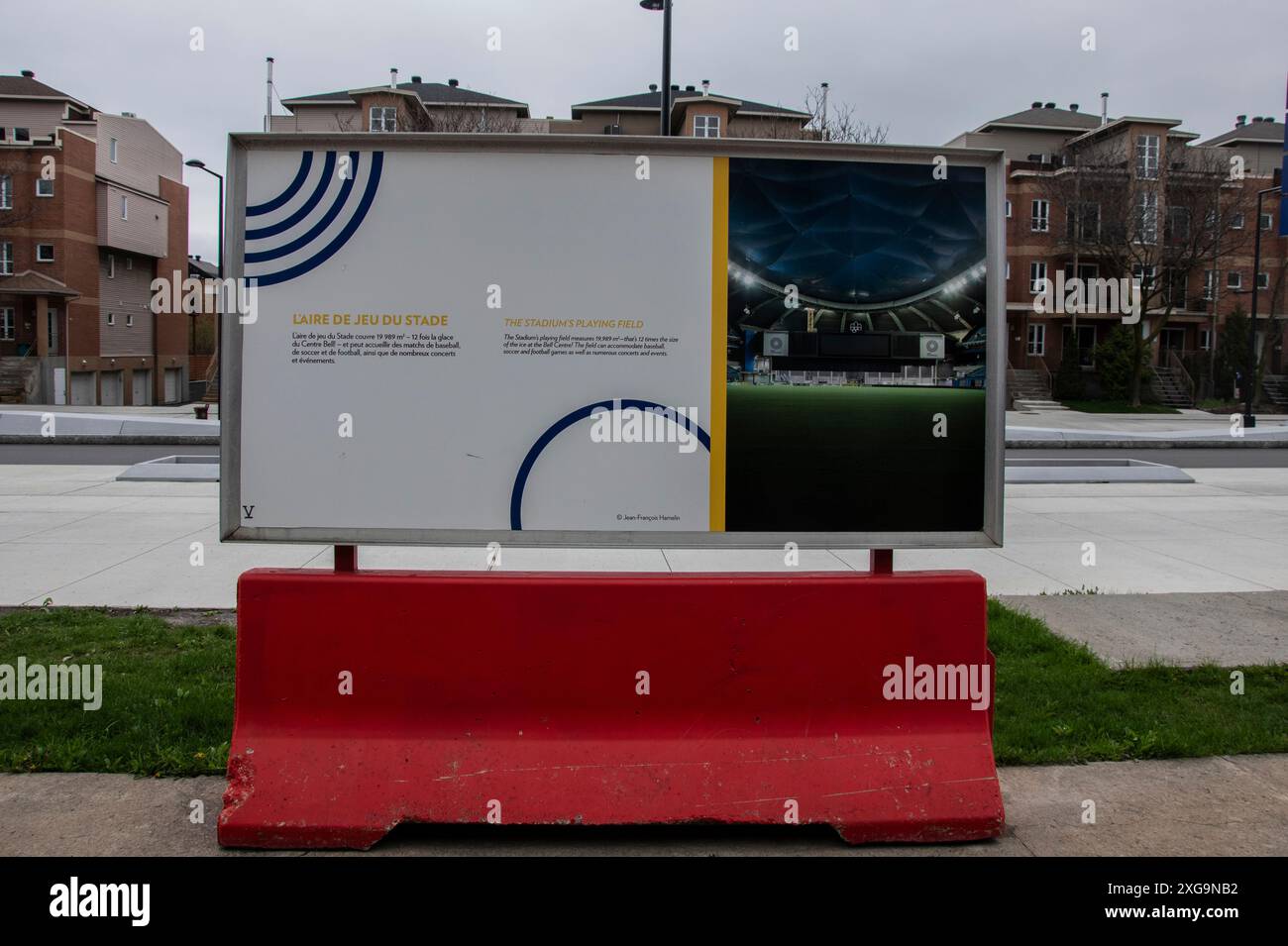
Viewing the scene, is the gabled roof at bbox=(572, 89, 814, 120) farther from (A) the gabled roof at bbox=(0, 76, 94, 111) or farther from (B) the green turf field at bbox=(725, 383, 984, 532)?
(B) the green turf field at bbox=(725, 383, 984, 532)

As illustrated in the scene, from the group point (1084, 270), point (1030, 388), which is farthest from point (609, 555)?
point (1084, 270)

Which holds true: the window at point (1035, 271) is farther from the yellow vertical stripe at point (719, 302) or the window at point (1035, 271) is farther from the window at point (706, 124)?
the yellow vertical stripe at point (719, 302)

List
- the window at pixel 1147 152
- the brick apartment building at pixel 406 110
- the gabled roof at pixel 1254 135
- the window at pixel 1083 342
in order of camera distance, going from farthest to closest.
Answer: the gabled roof at pixel 1254 135 → the window at pixel 1083 342 → the window at pixel 1147 152 → the brick apartment building at pixel 406 110

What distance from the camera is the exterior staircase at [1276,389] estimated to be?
171 ft

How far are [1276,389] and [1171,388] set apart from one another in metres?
6.26

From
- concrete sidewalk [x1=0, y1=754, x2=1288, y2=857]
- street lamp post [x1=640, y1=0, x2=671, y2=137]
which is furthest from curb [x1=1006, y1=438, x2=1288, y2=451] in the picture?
concrete sidewalk [x1=0, y1=754, x2=1288, y2=857]

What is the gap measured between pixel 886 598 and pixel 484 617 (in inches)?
61.2

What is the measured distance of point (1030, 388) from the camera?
52.3m

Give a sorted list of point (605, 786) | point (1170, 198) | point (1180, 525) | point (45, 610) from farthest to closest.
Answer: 1. point (1170, 198)
2. point (1180, 525)
3. point (45, 610)
4. point (605, 786)

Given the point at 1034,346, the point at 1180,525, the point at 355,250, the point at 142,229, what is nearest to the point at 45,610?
the point at 355,250

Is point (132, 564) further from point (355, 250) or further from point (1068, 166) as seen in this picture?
point (1068, 166)

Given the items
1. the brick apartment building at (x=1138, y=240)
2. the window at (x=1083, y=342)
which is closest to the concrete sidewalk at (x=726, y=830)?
the brick apartment building at (x=1138, y=240)

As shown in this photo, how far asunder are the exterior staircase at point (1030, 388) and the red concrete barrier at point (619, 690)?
156ft

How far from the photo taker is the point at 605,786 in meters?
4.09
